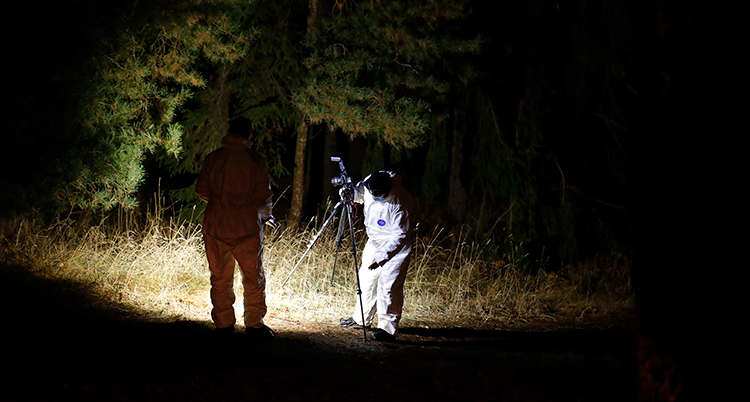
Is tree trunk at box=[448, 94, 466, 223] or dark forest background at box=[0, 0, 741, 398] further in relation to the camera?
tree trunk at box=[448, 94, 466, 223]

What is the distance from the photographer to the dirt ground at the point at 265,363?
3967mm

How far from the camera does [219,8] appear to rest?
857 cm

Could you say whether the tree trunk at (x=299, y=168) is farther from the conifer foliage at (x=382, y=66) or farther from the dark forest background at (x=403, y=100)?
the conifer foliage at (x=382, y=66)

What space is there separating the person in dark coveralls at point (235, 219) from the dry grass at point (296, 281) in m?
0.87

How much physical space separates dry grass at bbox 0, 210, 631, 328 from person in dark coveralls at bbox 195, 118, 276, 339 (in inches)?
34.3

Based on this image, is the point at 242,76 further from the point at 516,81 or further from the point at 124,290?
the point at 124,290

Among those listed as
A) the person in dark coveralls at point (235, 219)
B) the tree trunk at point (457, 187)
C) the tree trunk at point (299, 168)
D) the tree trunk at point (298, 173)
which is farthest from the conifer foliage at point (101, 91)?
the tree trunk at point (457, 187)

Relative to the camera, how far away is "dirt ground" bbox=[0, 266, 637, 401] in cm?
397

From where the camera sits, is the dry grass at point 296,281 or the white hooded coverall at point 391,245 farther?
the dry grass at point 296,281

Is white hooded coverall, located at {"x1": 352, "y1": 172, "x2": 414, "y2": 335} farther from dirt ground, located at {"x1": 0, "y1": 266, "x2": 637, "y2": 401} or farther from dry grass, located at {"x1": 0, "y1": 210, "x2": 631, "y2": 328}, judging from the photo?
dry grass, located at {"x1": 0, "y1": 210, "x2": 631, "y2": 328}

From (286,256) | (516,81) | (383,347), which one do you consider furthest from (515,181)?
(383,347)

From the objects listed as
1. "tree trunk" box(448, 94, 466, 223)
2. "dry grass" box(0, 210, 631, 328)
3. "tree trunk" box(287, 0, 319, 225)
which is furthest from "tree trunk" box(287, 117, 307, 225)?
"tree trunk" box(448, 94, 466, 223)

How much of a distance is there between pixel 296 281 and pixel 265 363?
125 inches

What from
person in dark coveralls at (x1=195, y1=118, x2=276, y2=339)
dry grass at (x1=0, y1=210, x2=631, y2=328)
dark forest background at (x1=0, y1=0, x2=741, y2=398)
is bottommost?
dry grass at (x1=0, y1=210, x2=631, y2=328)
